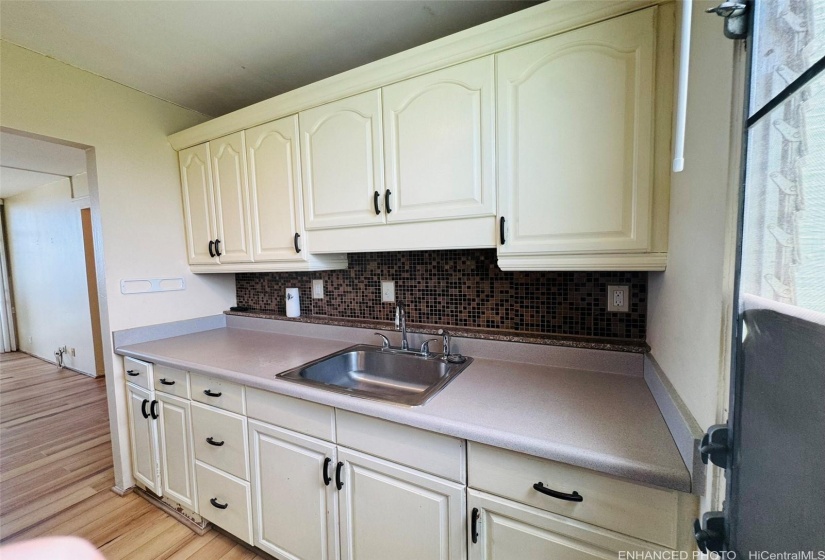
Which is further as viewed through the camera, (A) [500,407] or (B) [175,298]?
(B) [175,298]

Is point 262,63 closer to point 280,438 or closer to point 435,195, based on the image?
point 435,195

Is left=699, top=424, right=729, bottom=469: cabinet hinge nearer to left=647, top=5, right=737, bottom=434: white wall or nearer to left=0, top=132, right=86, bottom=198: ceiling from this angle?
left=647, top=5, right=737, bottom=434: white wall

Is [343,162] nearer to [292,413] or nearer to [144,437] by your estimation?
[292,413]

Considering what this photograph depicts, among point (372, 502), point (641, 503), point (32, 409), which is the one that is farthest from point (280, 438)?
point (32, 409)

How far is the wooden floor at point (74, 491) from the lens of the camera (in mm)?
1593

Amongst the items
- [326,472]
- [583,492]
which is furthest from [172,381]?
[583,492]

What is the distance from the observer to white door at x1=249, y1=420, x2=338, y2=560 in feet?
3.97

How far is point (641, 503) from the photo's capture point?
0.76m

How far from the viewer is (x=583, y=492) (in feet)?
2.65

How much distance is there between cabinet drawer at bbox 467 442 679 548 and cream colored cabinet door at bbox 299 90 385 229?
3.32 ft

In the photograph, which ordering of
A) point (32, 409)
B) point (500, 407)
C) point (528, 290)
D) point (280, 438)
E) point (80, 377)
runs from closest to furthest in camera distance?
1. point (500, 407)
2. point (280, 438)
3. point (528, 290)
4. point (32, 409)
5. point (80, 377)

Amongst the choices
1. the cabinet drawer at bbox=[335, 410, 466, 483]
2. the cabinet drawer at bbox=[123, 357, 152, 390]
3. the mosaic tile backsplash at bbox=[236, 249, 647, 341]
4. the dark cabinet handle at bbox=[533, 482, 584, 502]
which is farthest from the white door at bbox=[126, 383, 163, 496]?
the dark cabinet handle at bbox=[533, 482, 584, 502]

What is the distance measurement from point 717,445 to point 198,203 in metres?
2.55

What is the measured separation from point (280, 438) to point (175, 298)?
1419 millimetres
